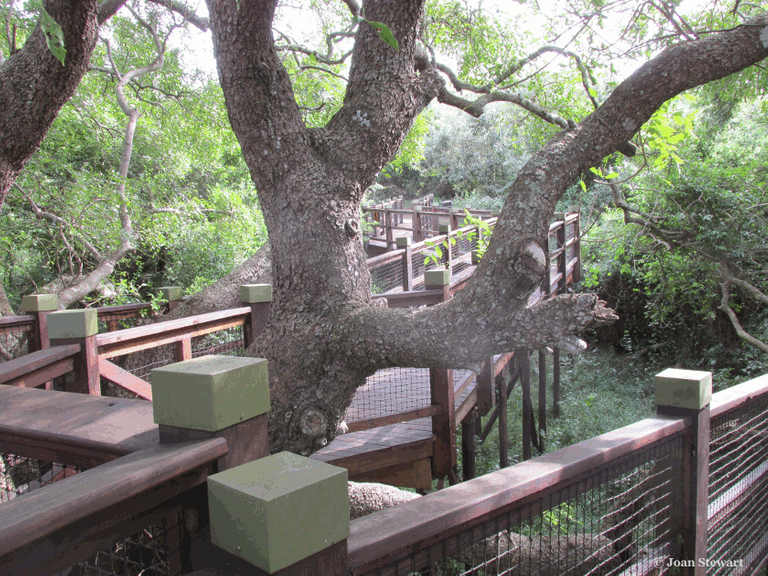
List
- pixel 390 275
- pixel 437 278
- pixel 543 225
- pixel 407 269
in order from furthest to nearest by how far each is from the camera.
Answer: pixel 390 275
pixel 407 269
pixel 437 278
pixel 543 225

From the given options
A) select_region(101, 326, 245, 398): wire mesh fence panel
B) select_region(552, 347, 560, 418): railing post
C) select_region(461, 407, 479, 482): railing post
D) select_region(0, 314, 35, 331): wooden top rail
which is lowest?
select_region(552, 347, 560, 418): railing post

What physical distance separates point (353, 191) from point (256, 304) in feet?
6.14

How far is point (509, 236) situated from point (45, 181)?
25.4ft

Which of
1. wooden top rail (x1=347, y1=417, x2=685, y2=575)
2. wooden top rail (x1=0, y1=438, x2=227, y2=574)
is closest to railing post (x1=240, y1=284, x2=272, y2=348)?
wooden top rail (x1=347, y1=417, x2=685, y2=575)

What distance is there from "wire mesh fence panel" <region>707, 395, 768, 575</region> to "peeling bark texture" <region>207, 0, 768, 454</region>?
1316 mm

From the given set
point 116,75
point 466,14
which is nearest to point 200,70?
point 116,75

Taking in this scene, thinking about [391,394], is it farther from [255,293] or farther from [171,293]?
[171,293]

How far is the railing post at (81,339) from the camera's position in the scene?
3264mm

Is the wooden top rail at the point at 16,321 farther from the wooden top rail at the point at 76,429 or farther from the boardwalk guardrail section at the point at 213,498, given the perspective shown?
the wooden top rail at the point at 76,429

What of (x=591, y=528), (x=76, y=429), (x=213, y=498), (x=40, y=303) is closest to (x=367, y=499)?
(x=591, y=528)

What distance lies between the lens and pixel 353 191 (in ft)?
11.2

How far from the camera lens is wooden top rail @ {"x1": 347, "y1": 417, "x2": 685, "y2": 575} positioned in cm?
125

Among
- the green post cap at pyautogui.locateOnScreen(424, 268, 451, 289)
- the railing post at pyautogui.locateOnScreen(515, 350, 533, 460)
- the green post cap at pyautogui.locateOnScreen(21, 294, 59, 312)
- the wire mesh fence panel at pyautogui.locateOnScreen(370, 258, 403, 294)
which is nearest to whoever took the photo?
the green post cap at pyautogui.locateOnScreen(21, 294, 59, 312)

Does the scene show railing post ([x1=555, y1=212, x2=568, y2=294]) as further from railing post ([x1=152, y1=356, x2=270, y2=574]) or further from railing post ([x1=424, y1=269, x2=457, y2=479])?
railing post ([x1=152, y1=356, x2=270, y2=574])
